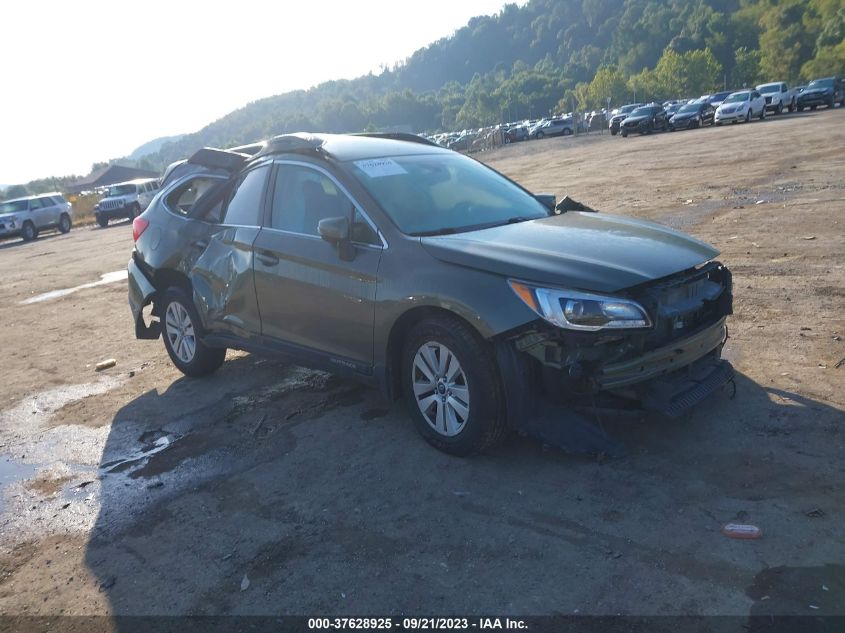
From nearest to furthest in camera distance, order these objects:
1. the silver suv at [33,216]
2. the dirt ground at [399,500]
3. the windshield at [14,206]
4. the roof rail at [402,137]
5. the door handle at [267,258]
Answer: the dirt ground at [399,500], the door handle at [267,258], the roof rail at [402,137], the silver suv at [33,216], the windshield at [14,206]

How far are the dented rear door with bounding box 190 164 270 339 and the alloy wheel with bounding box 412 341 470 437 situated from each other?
168 cm

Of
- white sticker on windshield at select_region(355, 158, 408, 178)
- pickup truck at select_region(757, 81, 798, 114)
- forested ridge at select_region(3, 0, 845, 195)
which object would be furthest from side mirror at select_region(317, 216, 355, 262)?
pickup truck at select_region(757, 81, 798, 114)

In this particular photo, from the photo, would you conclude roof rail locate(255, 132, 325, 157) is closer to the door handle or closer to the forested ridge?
the door handle

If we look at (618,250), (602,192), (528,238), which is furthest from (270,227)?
(602,192)

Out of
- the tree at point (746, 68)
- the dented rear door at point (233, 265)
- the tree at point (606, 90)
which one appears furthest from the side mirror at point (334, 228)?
the tree at point (606, 90)

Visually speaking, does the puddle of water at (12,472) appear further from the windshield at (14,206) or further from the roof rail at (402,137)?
the windshield at (14,206)

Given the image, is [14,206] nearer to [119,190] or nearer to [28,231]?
[28,231]

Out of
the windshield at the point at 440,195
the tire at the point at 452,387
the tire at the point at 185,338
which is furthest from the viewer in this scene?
the tire at the point at 185,338

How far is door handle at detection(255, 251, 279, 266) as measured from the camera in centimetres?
531

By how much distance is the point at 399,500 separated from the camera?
4.05 meters

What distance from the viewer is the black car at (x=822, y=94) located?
43.5 m

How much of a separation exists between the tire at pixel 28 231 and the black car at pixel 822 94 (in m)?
41.9

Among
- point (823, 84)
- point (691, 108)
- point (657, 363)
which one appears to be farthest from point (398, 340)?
point (823, 84)

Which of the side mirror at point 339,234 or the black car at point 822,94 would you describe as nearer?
the side mirror at point 339,234
